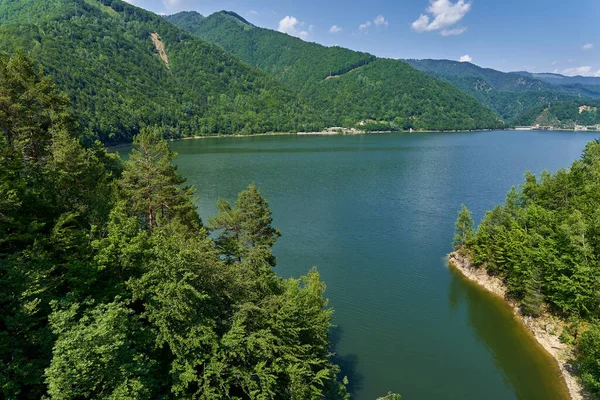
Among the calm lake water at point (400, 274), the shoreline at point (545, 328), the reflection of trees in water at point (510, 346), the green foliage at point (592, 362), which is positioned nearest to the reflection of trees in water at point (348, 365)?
the calm lake water at point (400, 274)

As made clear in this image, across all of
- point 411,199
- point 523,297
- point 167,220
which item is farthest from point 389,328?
point 411,199

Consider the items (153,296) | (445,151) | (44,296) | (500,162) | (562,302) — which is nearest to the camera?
(44,296)

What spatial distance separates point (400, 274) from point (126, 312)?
30.9 m

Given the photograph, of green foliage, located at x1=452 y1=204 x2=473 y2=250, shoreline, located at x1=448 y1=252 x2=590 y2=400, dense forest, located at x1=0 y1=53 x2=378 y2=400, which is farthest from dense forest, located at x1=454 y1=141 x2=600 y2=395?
dense forest, located at x1=0 y1=53 x2=378 y2=400

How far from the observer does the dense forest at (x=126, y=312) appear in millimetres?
10102

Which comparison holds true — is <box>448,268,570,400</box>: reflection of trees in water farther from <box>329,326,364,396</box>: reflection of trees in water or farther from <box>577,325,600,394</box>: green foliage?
<box>329,326,364,396</box>: reflection of trees in water

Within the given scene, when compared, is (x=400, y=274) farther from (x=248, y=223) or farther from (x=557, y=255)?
(x=248, y=223)

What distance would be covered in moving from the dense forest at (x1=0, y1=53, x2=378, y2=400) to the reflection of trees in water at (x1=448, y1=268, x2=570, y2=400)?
1431cm

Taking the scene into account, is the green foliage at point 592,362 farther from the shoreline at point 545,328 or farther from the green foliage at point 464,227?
the green foliage at point 464,227

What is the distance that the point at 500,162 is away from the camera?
345 ft

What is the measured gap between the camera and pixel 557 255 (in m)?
26.8

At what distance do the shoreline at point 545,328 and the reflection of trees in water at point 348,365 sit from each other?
1289cm

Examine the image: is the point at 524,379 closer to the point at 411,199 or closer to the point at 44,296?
the point at 44,296

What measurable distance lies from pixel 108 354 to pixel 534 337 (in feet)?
97.1
